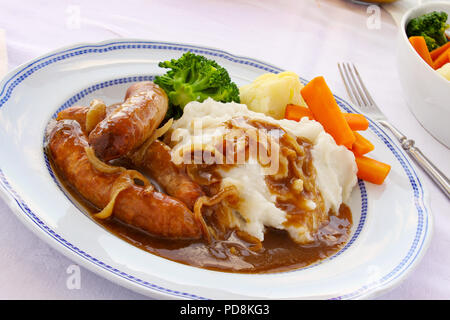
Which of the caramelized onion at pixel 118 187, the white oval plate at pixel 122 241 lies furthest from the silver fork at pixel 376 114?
the caramelized onion at pixel 118 187

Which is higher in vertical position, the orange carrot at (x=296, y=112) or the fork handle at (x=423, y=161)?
the orange carrot at (x=296, y=112)

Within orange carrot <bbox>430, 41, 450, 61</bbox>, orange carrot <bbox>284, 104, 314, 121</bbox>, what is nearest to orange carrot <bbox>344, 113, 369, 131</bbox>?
orange carrot <bbox>284, 104, 314, 121</bbox>

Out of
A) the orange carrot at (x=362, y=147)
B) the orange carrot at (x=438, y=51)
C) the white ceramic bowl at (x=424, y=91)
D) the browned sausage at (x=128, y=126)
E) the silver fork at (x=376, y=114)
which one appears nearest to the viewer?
the browned sausage at (x=128, y=126)

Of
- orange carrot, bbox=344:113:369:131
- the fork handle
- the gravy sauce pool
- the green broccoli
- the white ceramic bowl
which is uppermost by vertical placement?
the green broccoli

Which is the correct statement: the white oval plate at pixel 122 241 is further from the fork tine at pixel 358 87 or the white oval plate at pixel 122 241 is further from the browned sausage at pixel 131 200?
the fork tine at pixel 358 87

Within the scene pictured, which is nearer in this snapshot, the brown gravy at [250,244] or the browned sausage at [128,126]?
the brown gravy at [250,244]

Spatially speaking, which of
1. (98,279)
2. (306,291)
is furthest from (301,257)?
(98,279)

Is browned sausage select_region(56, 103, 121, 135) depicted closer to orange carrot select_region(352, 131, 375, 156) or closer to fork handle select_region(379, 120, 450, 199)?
orange carrot select_region(352, 131, 375, 156)
